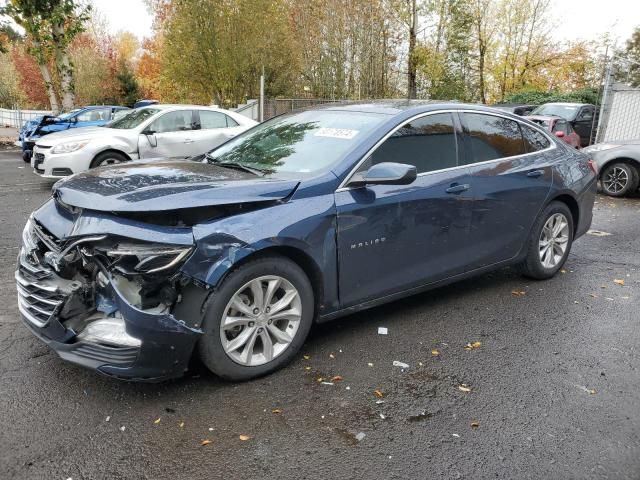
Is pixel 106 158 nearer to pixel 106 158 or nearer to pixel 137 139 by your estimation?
pixel 106 158

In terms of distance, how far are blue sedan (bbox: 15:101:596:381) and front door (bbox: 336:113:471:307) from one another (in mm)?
11

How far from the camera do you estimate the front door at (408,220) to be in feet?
11.6

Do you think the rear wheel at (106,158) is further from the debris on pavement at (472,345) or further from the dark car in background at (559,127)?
the dark car in background at (559,127)

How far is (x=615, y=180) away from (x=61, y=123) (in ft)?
45.1

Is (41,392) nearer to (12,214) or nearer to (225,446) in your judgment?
(225,446)

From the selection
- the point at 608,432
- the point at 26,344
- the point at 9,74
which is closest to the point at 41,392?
the point at 26,344

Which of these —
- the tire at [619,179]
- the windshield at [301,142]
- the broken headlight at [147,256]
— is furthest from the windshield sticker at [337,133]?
the tire at [619,179]

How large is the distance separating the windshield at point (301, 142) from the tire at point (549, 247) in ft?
6.40

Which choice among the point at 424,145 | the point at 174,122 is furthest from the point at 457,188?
the point at 174,122

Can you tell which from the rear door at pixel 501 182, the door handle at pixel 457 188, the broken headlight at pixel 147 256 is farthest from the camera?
the rear door at pixel 501 182

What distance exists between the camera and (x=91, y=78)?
1442 inches

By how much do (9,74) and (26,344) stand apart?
46660 millimetres

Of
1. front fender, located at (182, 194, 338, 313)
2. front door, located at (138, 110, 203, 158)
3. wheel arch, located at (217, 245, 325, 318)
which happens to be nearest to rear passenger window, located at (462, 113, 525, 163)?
front fender, located at (182, 194, 338, 313)

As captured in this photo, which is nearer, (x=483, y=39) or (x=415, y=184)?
(x=415, y=184)
